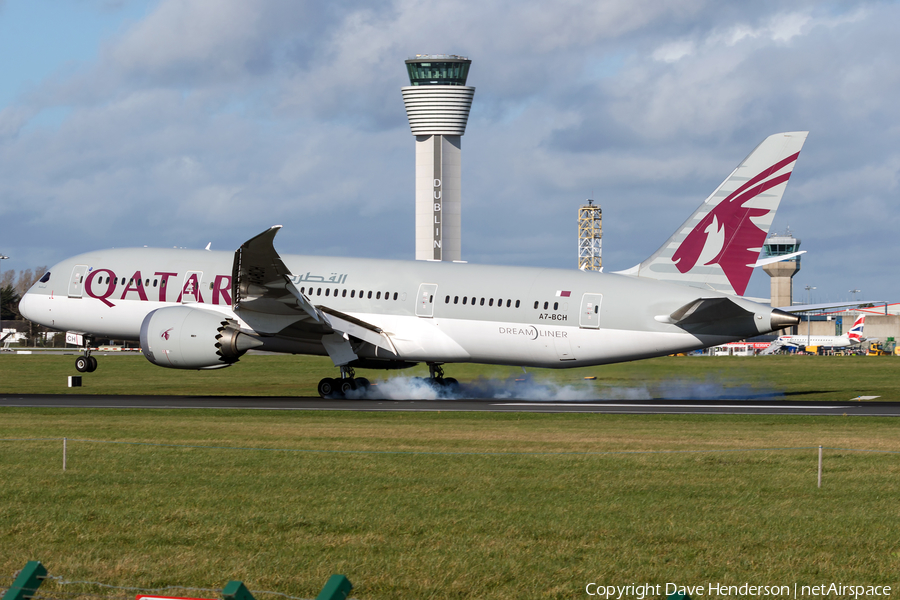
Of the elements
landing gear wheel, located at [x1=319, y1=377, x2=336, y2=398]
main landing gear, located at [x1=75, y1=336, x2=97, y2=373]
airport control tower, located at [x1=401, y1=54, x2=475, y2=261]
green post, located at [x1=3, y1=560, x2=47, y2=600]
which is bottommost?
landing gear wheel, located at [x1=319, y1=377, x2=336, y2=398]

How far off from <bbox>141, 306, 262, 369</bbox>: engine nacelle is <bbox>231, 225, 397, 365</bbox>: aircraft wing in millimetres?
814

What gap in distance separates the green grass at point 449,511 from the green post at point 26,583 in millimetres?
4053

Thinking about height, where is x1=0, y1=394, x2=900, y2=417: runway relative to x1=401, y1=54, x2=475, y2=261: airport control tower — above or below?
below

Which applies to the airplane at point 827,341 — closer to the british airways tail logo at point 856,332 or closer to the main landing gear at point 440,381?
the british airways tail logo at point 856,332

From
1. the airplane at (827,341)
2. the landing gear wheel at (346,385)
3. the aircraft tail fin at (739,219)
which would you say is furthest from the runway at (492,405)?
the airplane at (827,341)

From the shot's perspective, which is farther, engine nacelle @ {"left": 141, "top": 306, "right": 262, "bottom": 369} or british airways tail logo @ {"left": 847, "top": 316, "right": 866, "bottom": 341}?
british airways tail logo @ {"left": 847, "top": 316, "right": 866, "bottom": 341}

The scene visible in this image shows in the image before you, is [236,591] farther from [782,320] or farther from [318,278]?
[318,278]

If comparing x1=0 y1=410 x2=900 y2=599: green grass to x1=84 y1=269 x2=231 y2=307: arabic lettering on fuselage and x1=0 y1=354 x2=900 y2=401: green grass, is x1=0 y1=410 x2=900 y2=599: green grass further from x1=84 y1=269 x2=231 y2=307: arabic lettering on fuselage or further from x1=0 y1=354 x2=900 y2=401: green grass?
x1=0 y1=354 x2=900 y2=401: green grass

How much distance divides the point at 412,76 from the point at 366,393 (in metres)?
131

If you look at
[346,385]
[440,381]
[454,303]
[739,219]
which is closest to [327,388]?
[346,385]

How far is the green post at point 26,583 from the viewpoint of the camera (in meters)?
5.75

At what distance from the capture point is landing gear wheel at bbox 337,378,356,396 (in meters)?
36.7

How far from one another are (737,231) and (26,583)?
3014cm

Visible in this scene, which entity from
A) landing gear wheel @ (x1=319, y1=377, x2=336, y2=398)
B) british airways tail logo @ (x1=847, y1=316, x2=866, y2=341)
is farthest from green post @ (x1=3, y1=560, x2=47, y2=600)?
british airways tail logo @ (x1=847, y1=316, x2=866, y2=341)
